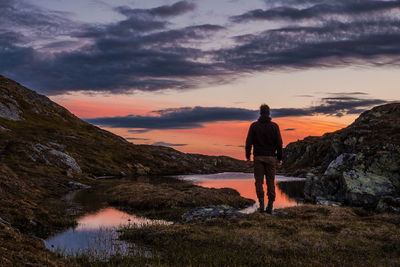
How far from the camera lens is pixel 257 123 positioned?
20.8 metres

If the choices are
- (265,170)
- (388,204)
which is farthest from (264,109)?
(388,204)

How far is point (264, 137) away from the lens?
2072cm

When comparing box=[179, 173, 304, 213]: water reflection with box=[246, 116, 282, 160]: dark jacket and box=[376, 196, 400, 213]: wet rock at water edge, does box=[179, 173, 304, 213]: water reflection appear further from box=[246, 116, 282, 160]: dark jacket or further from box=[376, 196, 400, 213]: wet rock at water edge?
box=[376, 196, 400, 213]: wet rock at water edge

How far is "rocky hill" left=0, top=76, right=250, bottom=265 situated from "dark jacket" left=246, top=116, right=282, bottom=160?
12.5m

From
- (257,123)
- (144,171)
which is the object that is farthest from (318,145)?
(257,123)

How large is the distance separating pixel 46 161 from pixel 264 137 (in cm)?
6151

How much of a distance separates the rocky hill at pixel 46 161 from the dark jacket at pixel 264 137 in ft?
41.1

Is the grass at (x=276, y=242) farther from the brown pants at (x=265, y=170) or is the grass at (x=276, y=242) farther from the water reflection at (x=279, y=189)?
the water reflection at (x=279, y=189)

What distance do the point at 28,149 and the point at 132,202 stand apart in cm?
4876

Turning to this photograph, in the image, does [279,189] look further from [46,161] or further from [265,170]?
[46,161]

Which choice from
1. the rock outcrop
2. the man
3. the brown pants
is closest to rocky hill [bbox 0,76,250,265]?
the rock outcrop

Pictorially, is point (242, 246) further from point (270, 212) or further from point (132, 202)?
point (132, 202)

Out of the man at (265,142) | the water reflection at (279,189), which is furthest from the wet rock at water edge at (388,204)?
the water reflection at (279,189)

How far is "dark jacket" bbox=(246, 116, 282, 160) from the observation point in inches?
813
